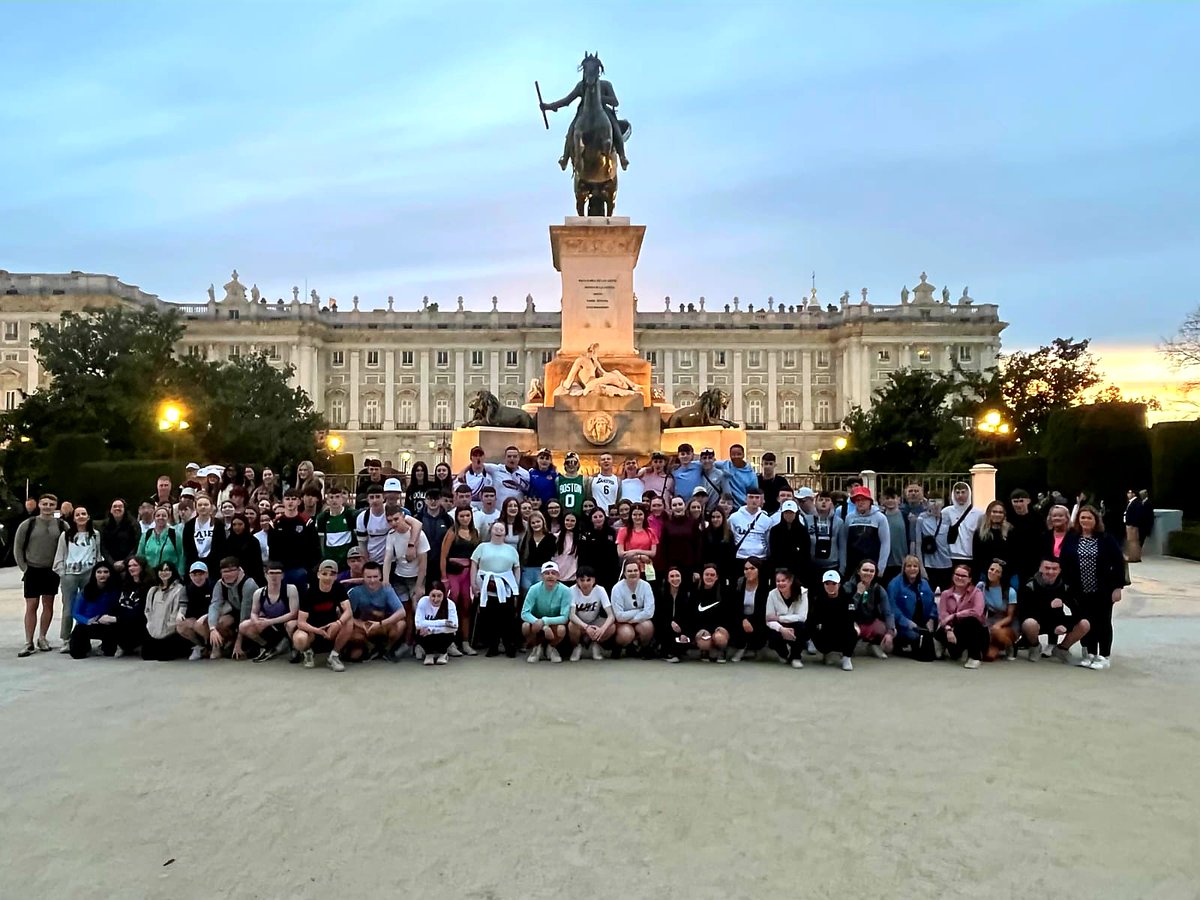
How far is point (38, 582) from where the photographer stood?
28.5 ft

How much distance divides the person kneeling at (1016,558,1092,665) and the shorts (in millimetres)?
8884

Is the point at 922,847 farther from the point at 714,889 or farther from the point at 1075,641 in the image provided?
the point at 1075,641

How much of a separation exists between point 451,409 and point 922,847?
85.6 metres

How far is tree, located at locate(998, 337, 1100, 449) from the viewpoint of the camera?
36.6 m

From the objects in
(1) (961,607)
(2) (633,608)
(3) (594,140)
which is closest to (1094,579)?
(1) (961,607)

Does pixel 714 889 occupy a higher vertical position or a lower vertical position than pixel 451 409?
lower

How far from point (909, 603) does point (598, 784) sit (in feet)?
14.8

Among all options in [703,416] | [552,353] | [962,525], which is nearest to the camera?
[962,525]

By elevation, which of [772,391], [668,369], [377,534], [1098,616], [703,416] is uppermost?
[668,369]

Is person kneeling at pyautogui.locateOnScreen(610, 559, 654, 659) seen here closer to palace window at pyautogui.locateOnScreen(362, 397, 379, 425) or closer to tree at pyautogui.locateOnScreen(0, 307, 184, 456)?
tree at pyautogui.locateOnScreen(0, 307, 184, 456)

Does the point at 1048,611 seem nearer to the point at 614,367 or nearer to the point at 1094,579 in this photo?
the point at 1094,579

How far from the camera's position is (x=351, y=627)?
25.9ft

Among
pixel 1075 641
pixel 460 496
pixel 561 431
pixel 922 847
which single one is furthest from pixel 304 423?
pixel 922 847

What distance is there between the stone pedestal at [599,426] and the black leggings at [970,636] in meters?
7.98
